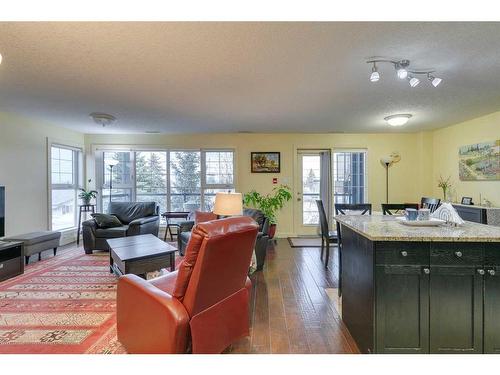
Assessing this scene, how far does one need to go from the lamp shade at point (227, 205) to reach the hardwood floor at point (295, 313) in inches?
36.8

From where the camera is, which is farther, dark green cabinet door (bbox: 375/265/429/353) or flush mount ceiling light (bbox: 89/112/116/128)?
flush mount ceiling light (bbox: 89/112/116/128)

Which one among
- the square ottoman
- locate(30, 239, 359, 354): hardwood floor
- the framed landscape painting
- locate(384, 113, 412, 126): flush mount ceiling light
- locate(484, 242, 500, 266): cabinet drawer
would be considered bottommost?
locate(30, 239, 359, 354): hardwood floor

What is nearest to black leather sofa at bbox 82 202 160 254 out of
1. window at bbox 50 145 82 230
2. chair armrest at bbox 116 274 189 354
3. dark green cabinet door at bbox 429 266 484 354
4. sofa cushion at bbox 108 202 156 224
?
sofa cushion at bbox 108 202 156 224

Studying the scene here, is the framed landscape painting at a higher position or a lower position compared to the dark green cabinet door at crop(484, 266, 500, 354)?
higher

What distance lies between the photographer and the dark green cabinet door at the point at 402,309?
157 cm

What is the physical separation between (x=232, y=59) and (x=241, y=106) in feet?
4.64

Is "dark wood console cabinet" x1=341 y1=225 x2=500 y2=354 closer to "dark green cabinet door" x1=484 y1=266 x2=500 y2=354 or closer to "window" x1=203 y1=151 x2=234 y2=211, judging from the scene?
Answer: "dark green cabinet door" x1=484 y1=266 x2=500 y2=354

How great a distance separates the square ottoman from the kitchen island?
440cm

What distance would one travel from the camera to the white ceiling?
5.96ft

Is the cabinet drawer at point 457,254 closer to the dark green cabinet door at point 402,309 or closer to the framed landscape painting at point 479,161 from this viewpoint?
the dark green cabinet door at point 402,309

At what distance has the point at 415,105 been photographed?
359 cm

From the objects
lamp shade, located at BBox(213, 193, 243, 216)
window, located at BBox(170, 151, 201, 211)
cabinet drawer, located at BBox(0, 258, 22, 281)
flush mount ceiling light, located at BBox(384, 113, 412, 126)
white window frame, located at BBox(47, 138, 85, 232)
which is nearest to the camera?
lamp shade, located at BBox(213, 193, 243, 216)
